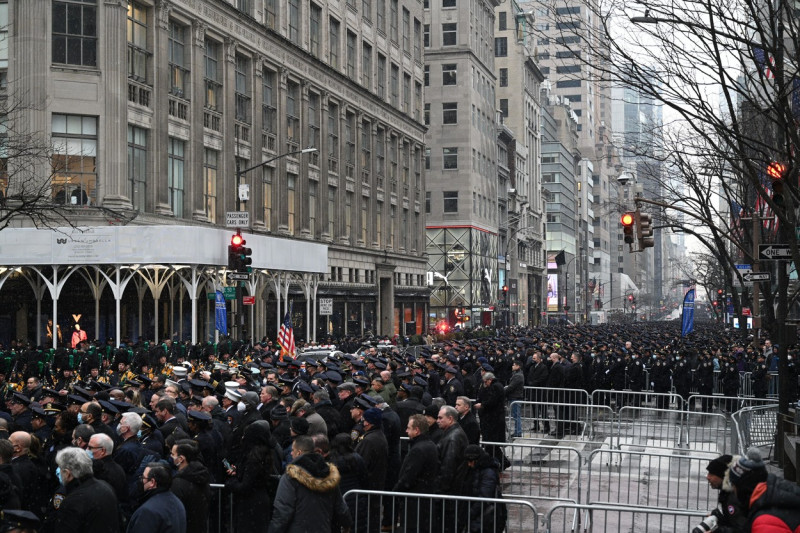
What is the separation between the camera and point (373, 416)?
11.8 metres

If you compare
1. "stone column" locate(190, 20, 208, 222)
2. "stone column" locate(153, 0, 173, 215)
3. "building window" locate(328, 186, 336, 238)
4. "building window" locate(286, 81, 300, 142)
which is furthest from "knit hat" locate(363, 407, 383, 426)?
"building window" locate(328, 186, 336, 238)

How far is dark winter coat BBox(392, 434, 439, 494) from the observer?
1120 cm

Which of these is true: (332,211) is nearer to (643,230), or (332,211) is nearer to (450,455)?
(643,230)

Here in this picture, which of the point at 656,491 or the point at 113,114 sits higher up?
the point at 113,114

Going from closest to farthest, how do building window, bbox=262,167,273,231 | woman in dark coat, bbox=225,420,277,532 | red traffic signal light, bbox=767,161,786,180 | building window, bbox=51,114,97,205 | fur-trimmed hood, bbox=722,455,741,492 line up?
fur-trimmed hood, bbox=722,455,741,492 → woman in dark coat, bbox=225,420,277,532 → red traffic signal light, bbox=767,161,786,180 → building window, bbox=51,114,97,205 → building window, bbox=262,167,273,231

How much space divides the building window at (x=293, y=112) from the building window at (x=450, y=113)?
42.1m

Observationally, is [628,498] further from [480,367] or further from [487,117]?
[487,117]

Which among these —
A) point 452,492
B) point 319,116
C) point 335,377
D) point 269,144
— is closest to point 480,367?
point 335,377

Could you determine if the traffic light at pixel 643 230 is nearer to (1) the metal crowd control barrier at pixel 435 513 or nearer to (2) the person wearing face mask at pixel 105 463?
(1) the metal crowd control barrier at pixel 435 513

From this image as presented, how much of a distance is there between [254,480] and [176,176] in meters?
37.4

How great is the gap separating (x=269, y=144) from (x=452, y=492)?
46.3 m

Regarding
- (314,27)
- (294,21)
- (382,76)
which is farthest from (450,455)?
(382,76)

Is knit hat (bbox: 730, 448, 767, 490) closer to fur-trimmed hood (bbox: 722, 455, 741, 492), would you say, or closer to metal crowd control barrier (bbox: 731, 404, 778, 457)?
fur-trimmed hood (bbox: 722, 455, 741, 492)

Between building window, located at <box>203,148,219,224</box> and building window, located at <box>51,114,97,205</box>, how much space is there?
26.7 feet
